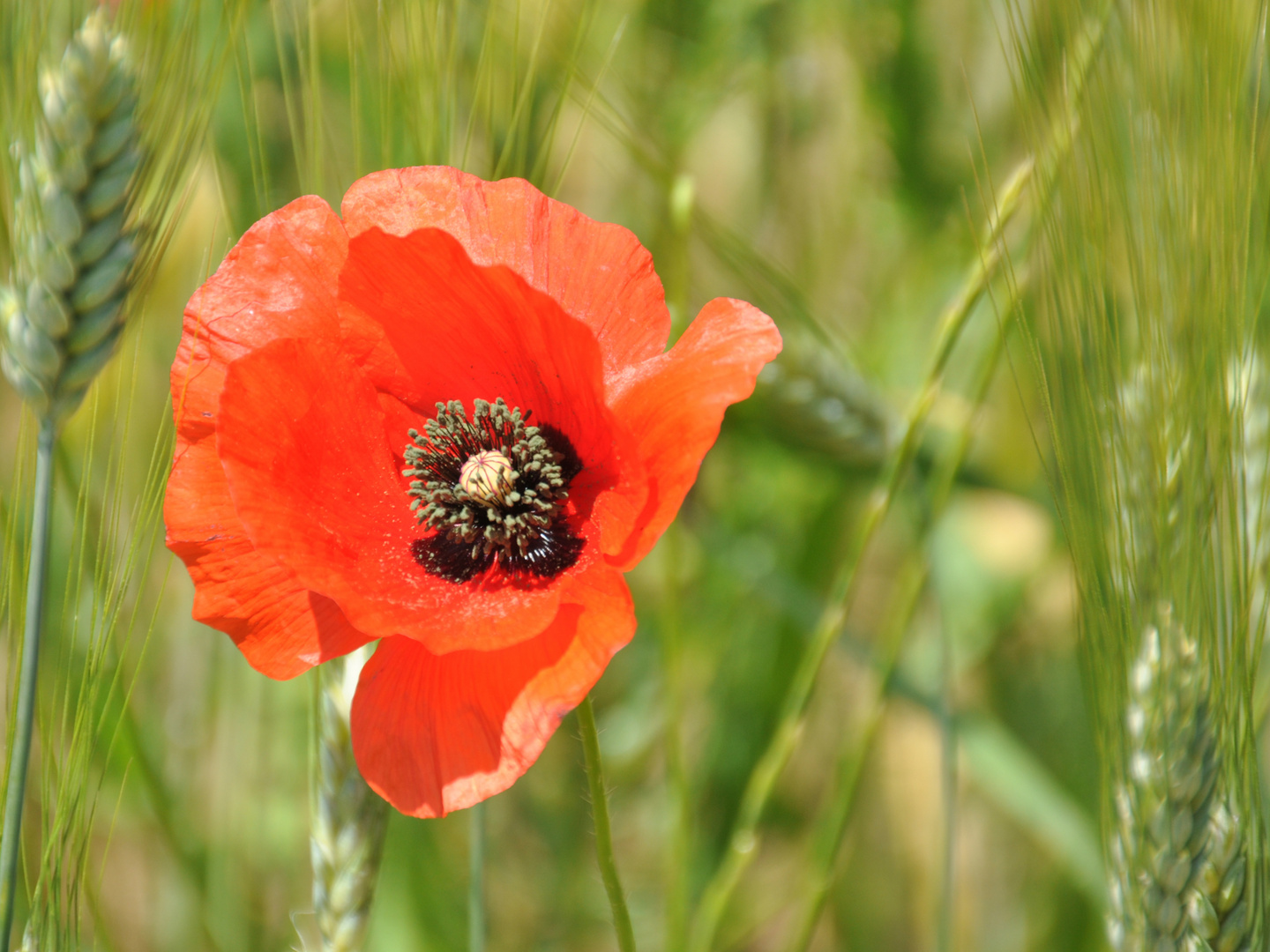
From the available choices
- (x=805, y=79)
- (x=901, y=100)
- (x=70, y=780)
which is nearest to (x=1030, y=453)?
(x=901, y=100)

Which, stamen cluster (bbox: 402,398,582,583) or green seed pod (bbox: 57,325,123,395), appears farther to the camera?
stamen cluster (bbox: 402,398,582,583)

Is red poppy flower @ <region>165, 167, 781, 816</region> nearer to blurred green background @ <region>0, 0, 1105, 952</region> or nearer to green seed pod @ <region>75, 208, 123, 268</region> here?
green seed pod @ <region>75, 208, 123, 268</region>

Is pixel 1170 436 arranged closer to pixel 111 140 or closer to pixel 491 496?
pixel 491 496

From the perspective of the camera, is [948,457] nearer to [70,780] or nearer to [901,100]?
[70,780]

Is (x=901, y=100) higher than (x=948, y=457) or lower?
higher

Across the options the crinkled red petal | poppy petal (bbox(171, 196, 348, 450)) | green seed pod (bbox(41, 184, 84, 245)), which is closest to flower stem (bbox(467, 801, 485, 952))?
the crinkled red petal

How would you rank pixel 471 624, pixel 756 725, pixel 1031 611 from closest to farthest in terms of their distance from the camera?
pixel 471 624
pixel 756 725
pixel 1031 611

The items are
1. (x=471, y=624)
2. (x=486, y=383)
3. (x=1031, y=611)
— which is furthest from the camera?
(x=1031, y=611)

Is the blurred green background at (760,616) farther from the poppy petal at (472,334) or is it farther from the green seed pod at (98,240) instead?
the green seed pod at (98,240)
